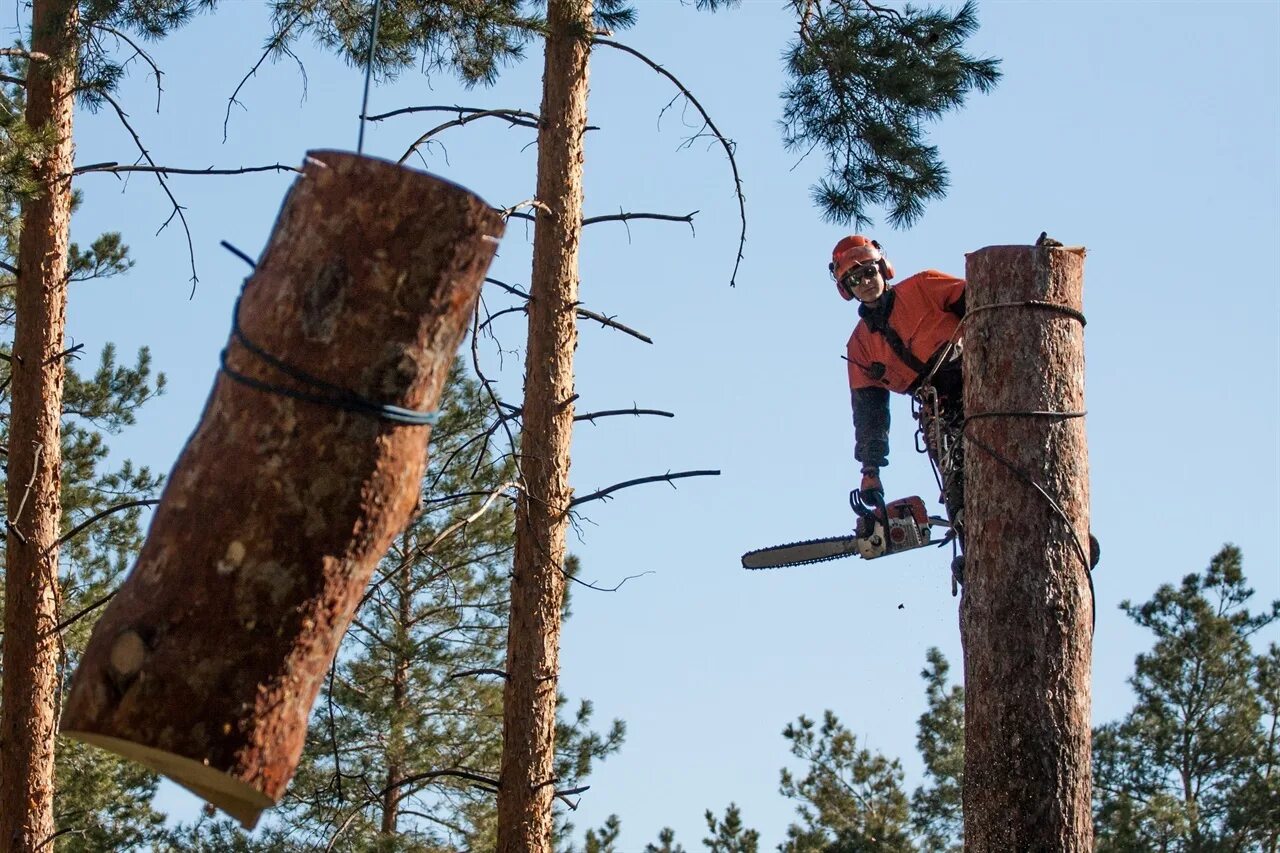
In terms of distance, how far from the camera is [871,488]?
8.13 metres

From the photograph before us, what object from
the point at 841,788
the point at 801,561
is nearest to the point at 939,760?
the point at 841,788

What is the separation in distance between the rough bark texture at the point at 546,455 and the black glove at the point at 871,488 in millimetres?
1424

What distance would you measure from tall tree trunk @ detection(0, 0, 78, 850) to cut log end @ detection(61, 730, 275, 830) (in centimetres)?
582

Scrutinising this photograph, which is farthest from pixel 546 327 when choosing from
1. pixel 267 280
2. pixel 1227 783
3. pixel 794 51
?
pixel 1227 783

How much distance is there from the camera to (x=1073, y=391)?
5418 millimetres

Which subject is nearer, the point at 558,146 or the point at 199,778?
the point at 199,778

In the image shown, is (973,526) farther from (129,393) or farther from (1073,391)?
(129,393)

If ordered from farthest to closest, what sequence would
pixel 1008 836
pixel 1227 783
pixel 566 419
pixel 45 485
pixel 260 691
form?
pixel 1227 783 < pixel 45 485 < pixel 566 419 < pixel 1008 836 < pixel 260 691

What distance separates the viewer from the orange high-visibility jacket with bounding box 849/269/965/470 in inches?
300

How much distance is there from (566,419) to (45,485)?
291 centimetres

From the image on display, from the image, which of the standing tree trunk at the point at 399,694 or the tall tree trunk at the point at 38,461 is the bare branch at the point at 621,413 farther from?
the standing tree trunk at the point at 399,694

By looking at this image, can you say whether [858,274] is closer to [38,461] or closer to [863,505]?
[863,505]

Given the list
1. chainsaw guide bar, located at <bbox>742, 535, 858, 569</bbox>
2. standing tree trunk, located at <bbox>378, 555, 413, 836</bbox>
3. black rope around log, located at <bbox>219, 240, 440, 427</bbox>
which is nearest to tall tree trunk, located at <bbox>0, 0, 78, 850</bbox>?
chainsaw guide bar, located at <bbox>742, 535, 858, 569</bbox>

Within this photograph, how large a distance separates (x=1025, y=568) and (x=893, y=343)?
2.69 m
